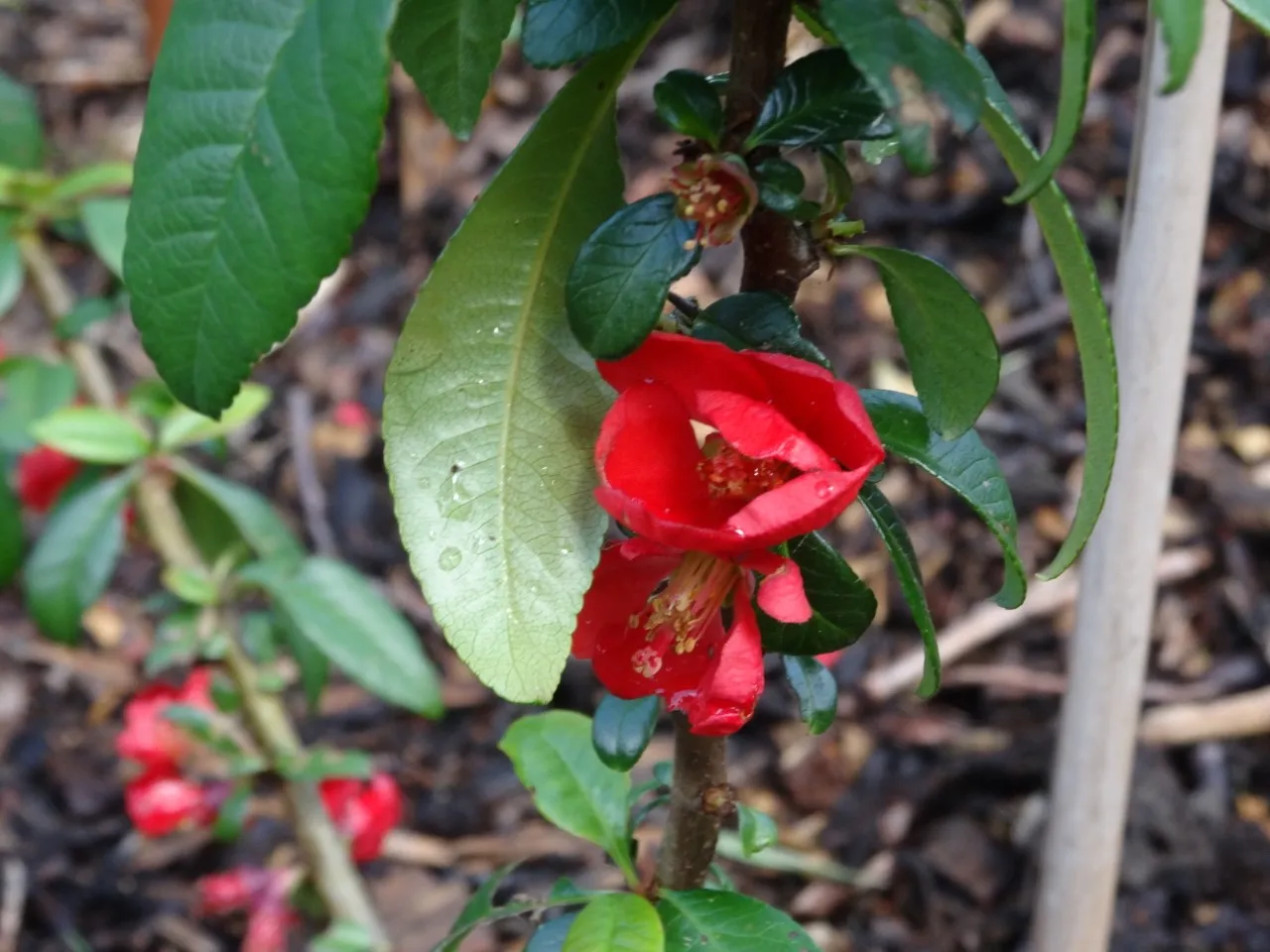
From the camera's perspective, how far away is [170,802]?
1359 mm

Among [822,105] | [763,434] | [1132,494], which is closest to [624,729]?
[763,434]

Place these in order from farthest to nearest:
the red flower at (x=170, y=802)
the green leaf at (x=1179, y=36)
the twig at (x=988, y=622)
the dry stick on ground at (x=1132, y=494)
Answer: the twig at (x=988, y=622) → the red flower at (x=170, y=802) → the dry stick on ground at (x=1132, y=494) → the green leaf at (x=1179, y=36)

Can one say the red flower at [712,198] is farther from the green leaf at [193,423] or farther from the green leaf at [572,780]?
the green leaf at [193,423]

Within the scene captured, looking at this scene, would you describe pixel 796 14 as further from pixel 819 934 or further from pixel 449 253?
pixel 819 934

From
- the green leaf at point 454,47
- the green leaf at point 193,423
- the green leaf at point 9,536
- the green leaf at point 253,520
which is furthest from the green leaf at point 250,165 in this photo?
the green leaf at point 9,536

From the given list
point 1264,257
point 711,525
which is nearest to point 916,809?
point 1264,257

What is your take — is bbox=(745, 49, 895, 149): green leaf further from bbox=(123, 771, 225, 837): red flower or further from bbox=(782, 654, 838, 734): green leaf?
bbox=(123, 771, 225, 837): red flower

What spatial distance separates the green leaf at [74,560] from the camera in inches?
51.3

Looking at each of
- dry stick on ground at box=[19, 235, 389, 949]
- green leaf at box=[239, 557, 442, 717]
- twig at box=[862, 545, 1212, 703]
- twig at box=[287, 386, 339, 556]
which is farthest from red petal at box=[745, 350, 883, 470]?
twig at box=[287, 386, 339, 556]

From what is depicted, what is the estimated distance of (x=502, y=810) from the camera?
1853mm

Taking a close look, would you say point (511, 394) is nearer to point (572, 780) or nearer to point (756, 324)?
point (756, 324)

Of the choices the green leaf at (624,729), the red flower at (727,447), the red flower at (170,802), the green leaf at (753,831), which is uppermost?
the red flower at (727,447)

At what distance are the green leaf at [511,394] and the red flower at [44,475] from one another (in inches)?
45.7

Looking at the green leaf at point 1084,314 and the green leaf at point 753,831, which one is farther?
the green leaf at point 753,831
